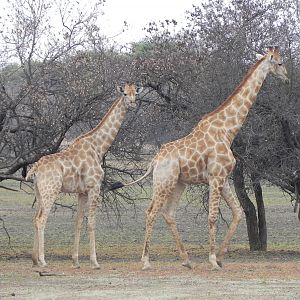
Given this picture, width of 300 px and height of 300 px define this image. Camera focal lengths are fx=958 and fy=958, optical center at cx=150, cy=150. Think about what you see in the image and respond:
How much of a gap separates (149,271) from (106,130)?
3246 millimetres

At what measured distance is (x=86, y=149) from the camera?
685 inches

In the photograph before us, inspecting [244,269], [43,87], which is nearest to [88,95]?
[43,87]

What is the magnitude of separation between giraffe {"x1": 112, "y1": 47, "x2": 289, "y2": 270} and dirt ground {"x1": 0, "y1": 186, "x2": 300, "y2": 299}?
2.11 ft

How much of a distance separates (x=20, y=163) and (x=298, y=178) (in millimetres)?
5937

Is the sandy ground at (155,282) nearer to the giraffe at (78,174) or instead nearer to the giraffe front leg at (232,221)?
the giraffe front leg at (232,221)

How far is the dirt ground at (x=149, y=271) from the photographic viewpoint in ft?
41.5

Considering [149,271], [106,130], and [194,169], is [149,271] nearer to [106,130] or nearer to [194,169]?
[194,169]

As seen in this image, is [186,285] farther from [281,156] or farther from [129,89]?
[281,156]

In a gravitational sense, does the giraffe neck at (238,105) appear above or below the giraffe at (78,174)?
above

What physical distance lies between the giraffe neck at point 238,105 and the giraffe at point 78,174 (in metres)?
1.97

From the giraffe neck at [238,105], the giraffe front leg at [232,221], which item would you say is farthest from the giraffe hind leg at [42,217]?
the giraffe neck at [238,105]

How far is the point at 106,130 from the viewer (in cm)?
1772

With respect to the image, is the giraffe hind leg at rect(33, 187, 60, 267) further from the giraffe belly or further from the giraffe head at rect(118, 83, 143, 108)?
the giraffe head at rect(118, 83, 143, 108)

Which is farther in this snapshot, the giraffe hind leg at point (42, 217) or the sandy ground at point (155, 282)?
the giraffe hind leg at point (42, 217)
